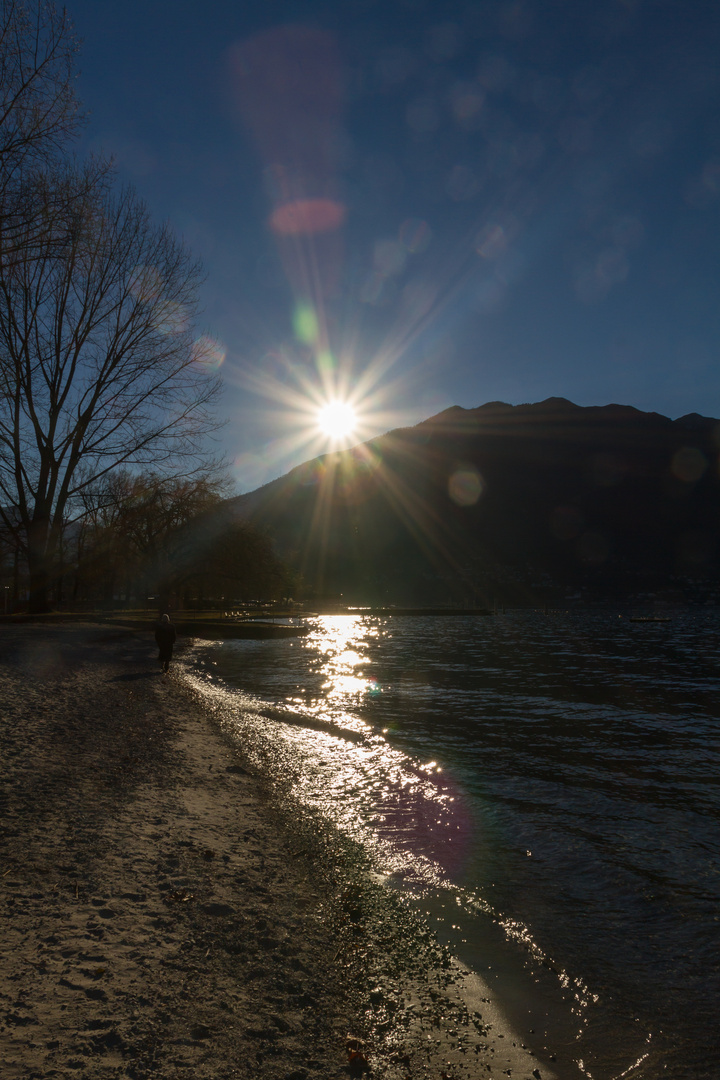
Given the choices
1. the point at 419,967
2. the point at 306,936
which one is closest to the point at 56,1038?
the point at 306,936

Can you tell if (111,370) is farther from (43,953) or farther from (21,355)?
(43,953)

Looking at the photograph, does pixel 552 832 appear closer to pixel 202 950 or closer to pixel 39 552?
pixel 202 950

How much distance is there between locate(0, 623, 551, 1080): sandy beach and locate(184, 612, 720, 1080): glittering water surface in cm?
63

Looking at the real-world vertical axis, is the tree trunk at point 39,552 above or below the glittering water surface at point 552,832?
above

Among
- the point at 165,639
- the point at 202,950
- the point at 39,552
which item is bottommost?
the point at 202,950

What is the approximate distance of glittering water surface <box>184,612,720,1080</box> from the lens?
15.4 ft

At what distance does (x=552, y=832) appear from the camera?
8586mm

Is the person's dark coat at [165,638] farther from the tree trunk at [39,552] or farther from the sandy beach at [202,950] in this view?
the sandy beach at [202,950]

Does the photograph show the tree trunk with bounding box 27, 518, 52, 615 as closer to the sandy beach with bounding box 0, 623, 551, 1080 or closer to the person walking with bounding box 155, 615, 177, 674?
Result: the person walking with bounding box 155, 615, 177, 674

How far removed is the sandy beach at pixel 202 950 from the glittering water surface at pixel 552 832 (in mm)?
631

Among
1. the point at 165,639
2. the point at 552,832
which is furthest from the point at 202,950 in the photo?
the point at 165,639

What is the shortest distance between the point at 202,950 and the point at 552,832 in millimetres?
5585

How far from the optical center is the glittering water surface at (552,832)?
185 inches

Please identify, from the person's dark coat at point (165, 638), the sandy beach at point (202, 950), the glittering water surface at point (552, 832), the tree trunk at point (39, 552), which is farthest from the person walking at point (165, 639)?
the sandy beach at point (202, 950)
